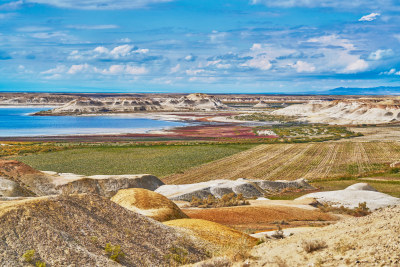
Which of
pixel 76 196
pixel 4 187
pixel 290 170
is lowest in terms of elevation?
pixel 290 170

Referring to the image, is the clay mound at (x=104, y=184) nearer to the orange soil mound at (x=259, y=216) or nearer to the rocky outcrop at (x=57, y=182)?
the rocky outcrop at (x=57, y=182)

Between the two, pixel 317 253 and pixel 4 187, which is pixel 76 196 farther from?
pixel 4 187

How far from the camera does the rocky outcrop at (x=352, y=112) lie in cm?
13350

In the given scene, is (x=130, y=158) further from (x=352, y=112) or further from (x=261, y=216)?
(x=352, y=112)

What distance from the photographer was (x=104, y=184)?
34250mm

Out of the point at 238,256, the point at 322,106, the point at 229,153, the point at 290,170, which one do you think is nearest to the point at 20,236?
the point at 238,256

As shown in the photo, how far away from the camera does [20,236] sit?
11.3 m

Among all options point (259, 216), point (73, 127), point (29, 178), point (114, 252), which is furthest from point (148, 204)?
point (73, 127)

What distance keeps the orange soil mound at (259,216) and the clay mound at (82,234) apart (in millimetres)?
9565

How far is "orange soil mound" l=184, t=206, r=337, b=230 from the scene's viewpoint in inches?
928

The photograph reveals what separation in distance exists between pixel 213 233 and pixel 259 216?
10.1 metres

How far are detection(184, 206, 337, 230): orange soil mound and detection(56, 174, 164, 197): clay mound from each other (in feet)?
32.7

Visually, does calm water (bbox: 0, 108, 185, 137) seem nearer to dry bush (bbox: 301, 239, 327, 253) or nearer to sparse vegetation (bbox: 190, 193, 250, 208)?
sparse vegetation (bbox: 190, 193, 250, 208)

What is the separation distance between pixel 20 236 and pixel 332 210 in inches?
869
